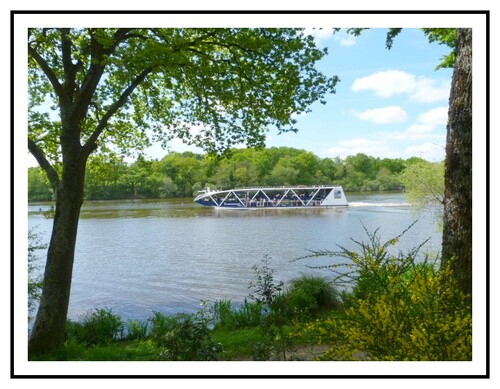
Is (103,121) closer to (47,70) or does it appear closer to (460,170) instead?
(47,70)

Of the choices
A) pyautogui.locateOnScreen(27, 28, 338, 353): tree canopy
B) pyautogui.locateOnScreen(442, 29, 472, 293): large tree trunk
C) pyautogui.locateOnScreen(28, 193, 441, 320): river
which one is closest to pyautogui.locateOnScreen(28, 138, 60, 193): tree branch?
pyautogui.locateOnScreen(27, 28, 338, 353): tree canopy

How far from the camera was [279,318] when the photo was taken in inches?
95.9

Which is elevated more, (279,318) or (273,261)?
(279,318)

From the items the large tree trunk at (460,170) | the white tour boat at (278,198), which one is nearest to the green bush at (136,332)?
the large tree trunk at (460,170)

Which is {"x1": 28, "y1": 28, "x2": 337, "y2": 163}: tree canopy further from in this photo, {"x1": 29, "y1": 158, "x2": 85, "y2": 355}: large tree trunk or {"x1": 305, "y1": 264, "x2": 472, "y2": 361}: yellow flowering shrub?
{"x1": 305, "y1": 264, "x2": 472, "y2": 361}: yellow flowering shrub

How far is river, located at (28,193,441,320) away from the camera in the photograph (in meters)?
7.46

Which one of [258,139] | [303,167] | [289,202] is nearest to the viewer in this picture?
[258,139]

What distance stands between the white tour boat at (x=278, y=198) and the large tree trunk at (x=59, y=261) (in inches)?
831

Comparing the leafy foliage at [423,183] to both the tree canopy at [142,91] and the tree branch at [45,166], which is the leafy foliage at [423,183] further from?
the tree branch at [45,166]

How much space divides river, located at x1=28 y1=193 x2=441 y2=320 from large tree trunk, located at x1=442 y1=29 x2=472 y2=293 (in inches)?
83.2

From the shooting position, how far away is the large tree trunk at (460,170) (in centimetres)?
217

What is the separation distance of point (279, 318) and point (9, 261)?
1.43m
